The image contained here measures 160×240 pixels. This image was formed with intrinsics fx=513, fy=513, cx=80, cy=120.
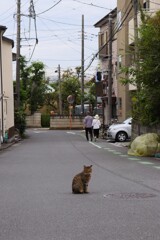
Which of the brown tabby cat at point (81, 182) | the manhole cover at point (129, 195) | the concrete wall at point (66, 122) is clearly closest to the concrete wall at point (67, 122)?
the concrete wall at point (66, 122)

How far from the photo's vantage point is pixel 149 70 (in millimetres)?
20609

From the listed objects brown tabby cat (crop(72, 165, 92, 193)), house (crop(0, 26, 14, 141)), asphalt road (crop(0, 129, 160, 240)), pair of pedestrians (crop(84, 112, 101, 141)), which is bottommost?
asphalt road (crop(0, 129, 160, 240))

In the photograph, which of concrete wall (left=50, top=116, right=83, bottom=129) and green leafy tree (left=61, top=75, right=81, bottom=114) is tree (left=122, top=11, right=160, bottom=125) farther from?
green leafy tree (left=61, top=75, right=81, bottom=114)

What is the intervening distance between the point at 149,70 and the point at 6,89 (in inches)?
634

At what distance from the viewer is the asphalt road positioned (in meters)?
7.34

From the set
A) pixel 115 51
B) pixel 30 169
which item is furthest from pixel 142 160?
pixel 115 51

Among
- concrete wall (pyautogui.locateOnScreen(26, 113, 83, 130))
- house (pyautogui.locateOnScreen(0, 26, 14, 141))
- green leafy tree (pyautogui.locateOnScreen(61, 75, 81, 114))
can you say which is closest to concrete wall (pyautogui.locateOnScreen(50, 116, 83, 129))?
concrete wall (pyautogui.locateOnScreen(26, 113, 83, 130))

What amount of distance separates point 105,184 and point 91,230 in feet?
16.4

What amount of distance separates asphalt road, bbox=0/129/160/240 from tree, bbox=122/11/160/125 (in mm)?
5292

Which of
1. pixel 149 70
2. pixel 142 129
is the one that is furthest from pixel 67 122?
pixel 149 70

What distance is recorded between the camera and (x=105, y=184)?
40.6 feet

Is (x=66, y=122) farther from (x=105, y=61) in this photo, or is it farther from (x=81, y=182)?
(x=81, y=182)

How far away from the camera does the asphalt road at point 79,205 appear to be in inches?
289

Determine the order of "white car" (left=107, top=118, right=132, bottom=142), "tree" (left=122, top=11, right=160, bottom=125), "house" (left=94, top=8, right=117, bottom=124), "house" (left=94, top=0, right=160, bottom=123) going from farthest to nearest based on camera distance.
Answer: "house" (left=94, top=8, right=117, bottom=124), "house" (left=94, top=0, right=160, bottom=123), "white car" (left=107, top=118, right=132, bottom=142), "tree" (left=122, top=11, right=160, bottom=125)
